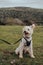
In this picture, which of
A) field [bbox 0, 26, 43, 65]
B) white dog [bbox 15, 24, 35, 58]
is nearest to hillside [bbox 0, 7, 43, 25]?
field [bbox 0, 26, 43, 65]

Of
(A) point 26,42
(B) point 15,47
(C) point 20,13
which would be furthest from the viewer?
(C) point 20,13

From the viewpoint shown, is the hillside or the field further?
the hillside

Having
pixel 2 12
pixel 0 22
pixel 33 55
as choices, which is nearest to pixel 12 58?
pixel 33 55

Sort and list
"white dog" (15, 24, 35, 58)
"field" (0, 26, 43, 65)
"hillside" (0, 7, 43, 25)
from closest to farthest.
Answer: "white dog" (15, 24, 35, 58), "field" (0, 26, 43, 65), "hillside" (0, 7, 43, 25)

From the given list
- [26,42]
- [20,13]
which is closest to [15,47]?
[26,42]

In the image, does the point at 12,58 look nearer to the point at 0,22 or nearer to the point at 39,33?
the point at 39,33

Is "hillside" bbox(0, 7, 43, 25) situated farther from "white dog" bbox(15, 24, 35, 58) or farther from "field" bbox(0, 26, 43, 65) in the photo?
"white dog" bbox(15, 24, 35, 58)

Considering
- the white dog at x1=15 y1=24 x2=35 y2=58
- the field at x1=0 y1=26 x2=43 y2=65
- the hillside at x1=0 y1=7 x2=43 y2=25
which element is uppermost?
the white dog at x1=15 y1=24 x2=35 y2=58

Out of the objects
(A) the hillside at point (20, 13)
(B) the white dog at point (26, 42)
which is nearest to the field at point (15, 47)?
(B) the white dog at point (26, 42)

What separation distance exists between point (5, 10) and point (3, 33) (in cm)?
568

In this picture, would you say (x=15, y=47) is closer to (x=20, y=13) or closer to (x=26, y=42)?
(x=26, y=42)

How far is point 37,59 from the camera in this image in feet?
28.6

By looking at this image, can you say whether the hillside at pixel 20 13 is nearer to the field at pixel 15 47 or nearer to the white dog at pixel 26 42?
the field at pixel 15 47

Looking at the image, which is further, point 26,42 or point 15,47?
point 15,47
